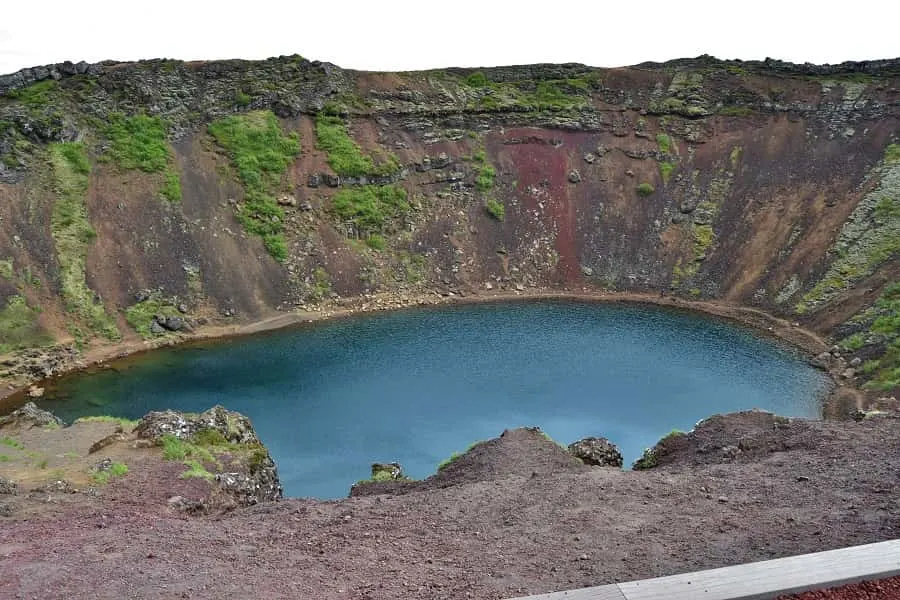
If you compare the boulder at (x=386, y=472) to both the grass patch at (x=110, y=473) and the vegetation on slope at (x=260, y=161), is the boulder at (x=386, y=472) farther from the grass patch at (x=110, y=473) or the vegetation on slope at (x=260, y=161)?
the vegetation on slope at (x=260, y=161)

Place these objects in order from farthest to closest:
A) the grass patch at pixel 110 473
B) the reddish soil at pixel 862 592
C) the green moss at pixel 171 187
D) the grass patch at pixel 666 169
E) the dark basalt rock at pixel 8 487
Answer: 1. the grass patch at pixel 666 169
2. the green moss at pixel 171 187
3. the grass patch at pixel 110 473
4. the dark basalt rock at pixel 8 487
5. the reddish soil at pixel 862 592

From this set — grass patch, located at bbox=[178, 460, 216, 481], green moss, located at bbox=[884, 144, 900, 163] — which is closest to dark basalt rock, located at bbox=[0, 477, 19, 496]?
grass patch, located at bbox=[178, 460, 216, 481]

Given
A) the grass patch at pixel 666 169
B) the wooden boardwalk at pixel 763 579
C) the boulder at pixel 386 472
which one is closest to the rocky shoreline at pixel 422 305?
the grass patch at pixel 666 169

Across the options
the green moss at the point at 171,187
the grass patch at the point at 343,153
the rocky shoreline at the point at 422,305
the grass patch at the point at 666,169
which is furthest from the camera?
the grass patch at the point at 666,169

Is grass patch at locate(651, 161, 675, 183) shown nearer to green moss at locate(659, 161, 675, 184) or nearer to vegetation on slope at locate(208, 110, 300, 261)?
green moss at locate(659, 161, 675, 184)

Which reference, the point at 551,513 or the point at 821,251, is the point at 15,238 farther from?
the point at 821,251

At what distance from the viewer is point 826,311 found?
44.6m

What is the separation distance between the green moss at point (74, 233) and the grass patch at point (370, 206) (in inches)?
715

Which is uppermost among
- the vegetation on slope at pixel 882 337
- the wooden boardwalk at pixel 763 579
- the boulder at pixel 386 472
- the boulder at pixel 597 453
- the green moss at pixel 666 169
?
the green moss at pixel 666 169

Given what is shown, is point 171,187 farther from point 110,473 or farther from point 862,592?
point 862,592

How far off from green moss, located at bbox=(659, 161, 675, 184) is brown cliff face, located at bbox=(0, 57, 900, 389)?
8.7 inches

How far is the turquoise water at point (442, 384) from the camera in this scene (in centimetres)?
3189

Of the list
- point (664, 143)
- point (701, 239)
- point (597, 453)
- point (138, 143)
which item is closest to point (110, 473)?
point (597, 453)

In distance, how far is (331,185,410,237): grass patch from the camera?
55000mm
